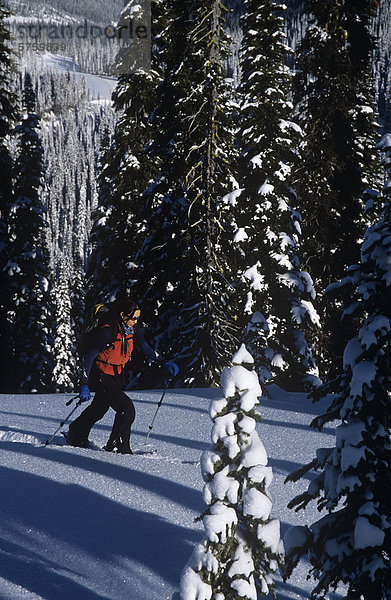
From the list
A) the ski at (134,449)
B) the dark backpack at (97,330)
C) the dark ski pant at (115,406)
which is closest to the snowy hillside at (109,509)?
the ski at (134,449)

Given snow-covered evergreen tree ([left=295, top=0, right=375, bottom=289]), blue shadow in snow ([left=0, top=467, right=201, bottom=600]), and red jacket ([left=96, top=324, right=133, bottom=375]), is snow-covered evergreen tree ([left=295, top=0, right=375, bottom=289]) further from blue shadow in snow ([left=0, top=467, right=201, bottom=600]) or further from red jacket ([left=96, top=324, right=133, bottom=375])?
blue shadow in snow ([left=0, top=467, right=201, bottom=600])

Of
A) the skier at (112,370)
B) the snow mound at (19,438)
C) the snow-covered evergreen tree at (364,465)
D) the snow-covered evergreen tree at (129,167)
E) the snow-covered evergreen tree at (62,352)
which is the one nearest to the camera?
the snow-covered evergreen tree at (364,465)

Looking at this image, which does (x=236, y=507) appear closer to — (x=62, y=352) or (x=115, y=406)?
(x=115, y=406)

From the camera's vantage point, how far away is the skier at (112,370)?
641 centimetres

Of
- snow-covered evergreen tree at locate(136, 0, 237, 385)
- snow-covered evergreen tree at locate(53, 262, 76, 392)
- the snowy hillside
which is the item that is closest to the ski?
the snowy hillside

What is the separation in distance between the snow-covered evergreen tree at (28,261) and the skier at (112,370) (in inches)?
752

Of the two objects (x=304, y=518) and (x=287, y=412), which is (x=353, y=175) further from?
(x=304, y=518)

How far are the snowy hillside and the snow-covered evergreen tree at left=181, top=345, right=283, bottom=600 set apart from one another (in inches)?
14.3

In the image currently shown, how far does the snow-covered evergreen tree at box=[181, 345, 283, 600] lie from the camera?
320 cm

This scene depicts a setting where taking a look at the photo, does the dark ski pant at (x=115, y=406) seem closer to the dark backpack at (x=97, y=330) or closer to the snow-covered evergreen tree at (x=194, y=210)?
the dark backpack at (x=97, y=330)

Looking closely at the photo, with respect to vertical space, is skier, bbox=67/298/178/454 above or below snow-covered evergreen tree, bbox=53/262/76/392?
above

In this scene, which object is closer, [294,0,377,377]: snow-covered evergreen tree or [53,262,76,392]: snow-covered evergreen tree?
[294,0,377,377]: snow-covered evergreen tree

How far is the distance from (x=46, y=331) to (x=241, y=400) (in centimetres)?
2501

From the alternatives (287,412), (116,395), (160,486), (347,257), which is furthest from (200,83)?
(160,486)
